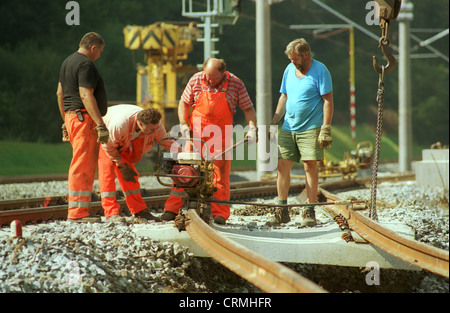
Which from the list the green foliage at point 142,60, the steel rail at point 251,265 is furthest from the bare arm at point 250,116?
the green foliage at point 142,60

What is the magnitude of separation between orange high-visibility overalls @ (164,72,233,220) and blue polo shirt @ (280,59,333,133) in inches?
26.6

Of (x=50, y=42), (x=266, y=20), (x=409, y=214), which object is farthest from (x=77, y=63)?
(x=50, y=42)

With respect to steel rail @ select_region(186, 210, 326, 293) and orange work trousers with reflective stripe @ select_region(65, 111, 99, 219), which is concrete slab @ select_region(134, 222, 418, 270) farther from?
orange work trousers with reflective stripe @ select_region(65, 111, 99, 219)

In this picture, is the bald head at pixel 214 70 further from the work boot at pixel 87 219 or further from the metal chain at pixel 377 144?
the work boot at pixel 87 219

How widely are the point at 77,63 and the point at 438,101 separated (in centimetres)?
3878

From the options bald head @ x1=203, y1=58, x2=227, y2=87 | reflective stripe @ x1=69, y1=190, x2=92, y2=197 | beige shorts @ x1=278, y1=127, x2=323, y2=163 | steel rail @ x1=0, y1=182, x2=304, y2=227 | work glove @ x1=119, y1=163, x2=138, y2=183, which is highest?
bald head @ x1=203, y1=58, x2=227, y2=87

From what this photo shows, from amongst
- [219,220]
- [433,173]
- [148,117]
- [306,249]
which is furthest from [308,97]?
[433,173]

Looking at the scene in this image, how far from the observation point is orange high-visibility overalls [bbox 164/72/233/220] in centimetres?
662

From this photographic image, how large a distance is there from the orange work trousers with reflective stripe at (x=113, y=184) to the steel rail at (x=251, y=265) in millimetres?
1523

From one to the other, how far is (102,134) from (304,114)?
206 cm

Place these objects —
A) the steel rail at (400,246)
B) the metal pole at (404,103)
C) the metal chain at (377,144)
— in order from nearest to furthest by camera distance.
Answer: the steel rail at (400,246), the metal chain at (377,144), the metal pole at (404,103)

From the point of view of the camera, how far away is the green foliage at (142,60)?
952 inches

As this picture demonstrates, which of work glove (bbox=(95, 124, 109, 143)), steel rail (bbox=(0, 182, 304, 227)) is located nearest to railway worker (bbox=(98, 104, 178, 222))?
work glove (bbox=(95, 124, 109, 143))

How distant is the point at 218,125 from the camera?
6660mm
